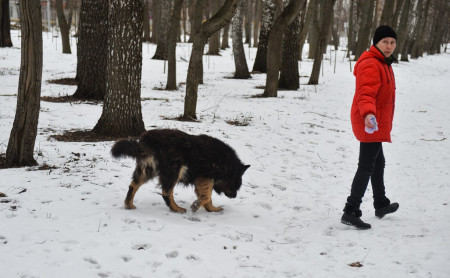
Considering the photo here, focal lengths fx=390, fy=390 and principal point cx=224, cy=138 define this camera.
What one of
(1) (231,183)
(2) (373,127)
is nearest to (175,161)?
(1) (231,183)

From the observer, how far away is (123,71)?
7.02m

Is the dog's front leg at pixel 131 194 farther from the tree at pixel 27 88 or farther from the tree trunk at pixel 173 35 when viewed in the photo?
the tree trunk at pixel 173 35

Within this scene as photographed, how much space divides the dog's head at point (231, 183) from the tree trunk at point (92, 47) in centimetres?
683

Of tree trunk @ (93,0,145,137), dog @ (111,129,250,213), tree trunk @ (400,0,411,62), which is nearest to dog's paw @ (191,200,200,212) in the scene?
dog @ (111,129,250,213)

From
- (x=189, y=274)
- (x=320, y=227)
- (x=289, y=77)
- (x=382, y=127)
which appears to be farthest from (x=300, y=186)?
(x=289, y=77)

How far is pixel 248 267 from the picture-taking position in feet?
12.0

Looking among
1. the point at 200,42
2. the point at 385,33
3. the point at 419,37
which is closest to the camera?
the point at 385,33

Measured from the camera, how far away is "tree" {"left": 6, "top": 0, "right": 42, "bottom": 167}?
5.07 meters

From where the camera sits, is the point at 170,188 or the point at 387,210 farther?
the point at 387,210

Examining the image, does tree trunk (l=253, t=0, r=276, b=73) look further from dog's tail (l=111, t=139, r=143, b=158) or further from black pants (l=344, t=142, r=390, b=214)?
dog's tail (l=111, t=139, r=143, b=158)

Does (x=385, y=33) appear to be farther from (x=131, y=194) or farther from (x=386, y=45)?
(x=131, y=194)

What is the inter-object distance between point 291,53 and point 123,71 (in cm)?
861

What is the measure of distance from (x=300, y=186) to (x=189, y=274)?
3244 mm

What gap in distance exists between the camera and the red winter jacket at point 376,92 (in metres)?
4.24
